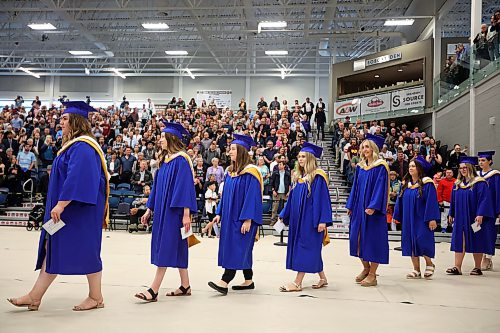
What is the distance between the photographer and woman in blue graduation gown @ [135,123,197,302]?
16.7 feet

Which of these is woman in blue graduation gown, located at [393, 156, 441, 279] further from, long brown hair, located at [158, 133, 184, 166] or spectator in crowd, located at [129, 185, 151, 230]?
spectator in crowd, located at [129, 185, 151, 230]

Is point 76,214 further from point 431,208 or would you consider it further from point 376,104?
point 376,104

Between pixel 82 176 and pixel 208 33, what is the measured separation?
23.6m

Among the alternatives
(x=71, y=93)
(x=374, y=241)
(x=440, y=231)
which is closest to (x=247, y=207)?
(x=374, y=241)

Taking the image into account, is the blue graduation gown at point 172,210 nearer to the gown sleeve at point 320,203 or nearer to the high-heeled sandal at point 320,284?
the gown sleeve at point 320,203

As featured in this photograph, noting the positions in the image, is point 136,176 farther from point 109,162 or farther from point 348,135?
point 348,135

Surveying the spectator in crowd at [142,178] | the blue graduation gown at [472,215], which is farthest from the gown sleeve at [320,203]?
the spectator in crowd at [142,178]

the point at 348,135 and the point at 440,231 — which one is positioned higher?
the point at 348,135

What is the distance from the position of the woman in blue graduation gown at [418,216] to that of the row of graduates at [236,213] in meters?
0.02

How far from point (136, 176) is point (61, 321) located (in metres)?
11.0

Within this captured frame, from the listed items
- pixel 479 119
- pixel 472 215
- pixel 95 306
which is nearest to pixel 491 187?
pixel 472 215

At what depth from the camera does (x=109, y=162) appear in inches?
615

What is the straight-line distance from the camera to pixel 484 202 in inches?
312

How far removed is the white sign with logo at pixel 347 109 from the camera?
27109 mm
